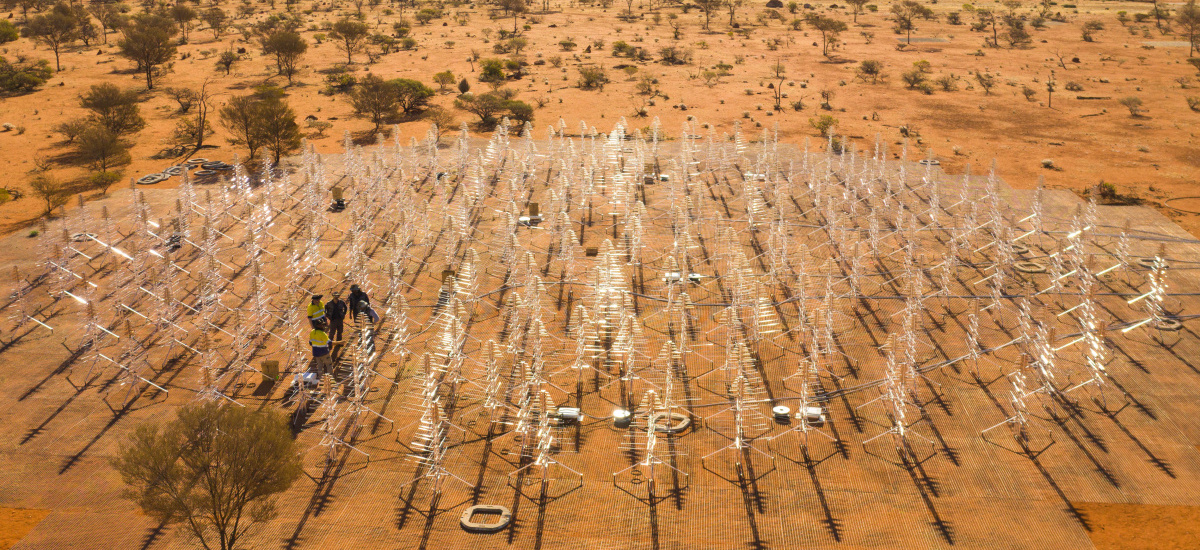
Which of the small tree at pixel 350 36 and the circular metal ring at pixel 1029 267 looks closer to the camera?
the circular metal ring at pixel 1029 267

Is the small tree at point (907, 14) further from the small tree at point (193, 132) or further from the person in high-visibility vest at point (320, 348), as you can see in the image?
the person in high-visibility vest at point (320, 348)

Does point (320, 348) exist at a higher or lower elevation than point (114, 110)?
lower

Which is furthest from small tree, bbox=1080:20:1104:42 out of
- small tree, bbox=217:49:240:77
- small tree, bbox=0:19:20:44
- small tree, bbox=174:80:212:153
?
small tree, bbox=0:19:20:44

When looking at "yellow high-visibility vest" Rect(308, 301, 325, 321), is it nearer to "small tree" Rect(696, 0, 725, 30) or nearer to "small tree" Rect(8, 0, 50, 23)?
"small tree" Rect(696, 0, 725, 30)

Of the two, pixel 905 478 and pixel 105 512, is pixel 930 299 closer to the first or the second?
pixel 905 478

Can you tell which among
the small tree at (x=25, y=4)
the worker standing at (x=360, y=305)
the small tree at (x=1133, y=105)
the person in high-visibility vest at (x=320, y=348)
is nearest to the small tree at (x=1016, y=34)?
the small tree at (x=1133, y=105)

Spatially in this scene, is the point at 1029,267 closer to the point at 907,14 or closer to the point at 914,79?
the point at 914,79

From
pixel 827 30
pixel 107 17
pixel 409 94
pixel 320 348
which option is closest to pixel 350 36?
pixel 409 94
